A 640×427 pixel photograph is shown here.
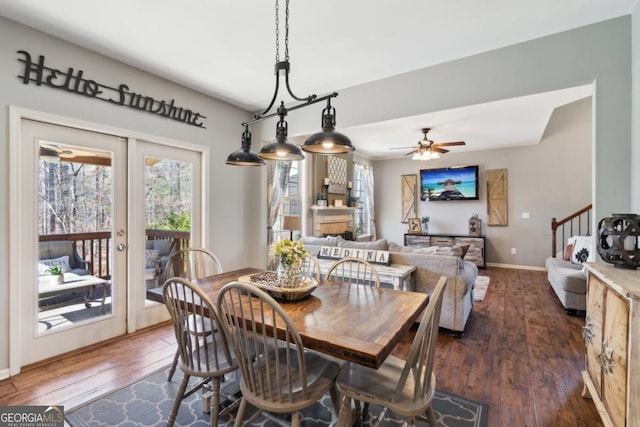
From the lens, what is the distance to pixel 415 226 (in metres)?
7.09

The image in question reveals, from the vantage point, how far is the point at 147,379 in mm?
2318

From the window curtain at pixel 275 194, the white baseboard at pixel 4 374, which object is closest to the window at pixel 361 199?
the window curtain at pixel 275 194

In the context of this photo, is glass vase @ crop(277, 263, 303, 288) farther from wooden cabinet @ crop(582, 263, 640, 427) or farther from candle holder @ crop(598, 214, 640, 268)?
candle holder @ crop(598, 214, 640, 268)

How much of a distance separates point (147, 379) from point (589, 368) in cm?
317

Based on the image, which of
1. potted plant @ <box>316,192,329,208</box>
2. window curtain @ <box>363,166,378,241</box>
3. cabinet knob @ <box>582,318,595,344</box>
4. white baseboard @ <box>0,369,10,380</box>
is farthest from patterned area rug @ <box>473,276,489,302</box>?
white baseboard @ <box>0,369,10,380</box>

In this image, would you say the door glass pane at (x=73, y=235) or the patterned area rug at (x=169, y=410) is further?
the door glass pane at (x=73, y=235)

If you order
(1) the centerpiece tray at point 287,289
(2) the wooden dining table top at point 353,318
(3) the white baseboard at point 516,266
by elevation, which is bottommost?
(3) the white baseboard at point 516,266

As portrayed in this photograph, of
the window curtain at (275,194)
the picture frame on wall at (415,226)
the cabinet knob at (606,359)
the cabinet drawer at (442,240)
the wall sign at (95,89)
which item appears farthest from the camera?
the picture frame on wall at (415,226)

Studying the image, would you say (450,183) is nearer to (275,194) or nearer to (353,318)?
(275,194)

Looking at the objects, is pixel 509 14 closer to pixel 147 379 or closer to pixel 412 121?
pixel 412 121

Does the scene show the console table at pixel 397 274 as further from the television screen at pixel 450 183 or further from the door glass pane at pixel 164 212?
the television screen at pixel 450 183

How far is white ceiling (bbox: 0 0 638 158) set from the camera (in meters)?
2.15

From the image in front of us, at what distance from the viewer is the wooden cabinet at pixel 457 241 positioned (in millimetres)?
6426

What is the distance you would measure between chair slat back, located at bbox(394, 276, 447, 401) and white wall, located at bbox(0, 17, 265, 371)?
3033 mm
